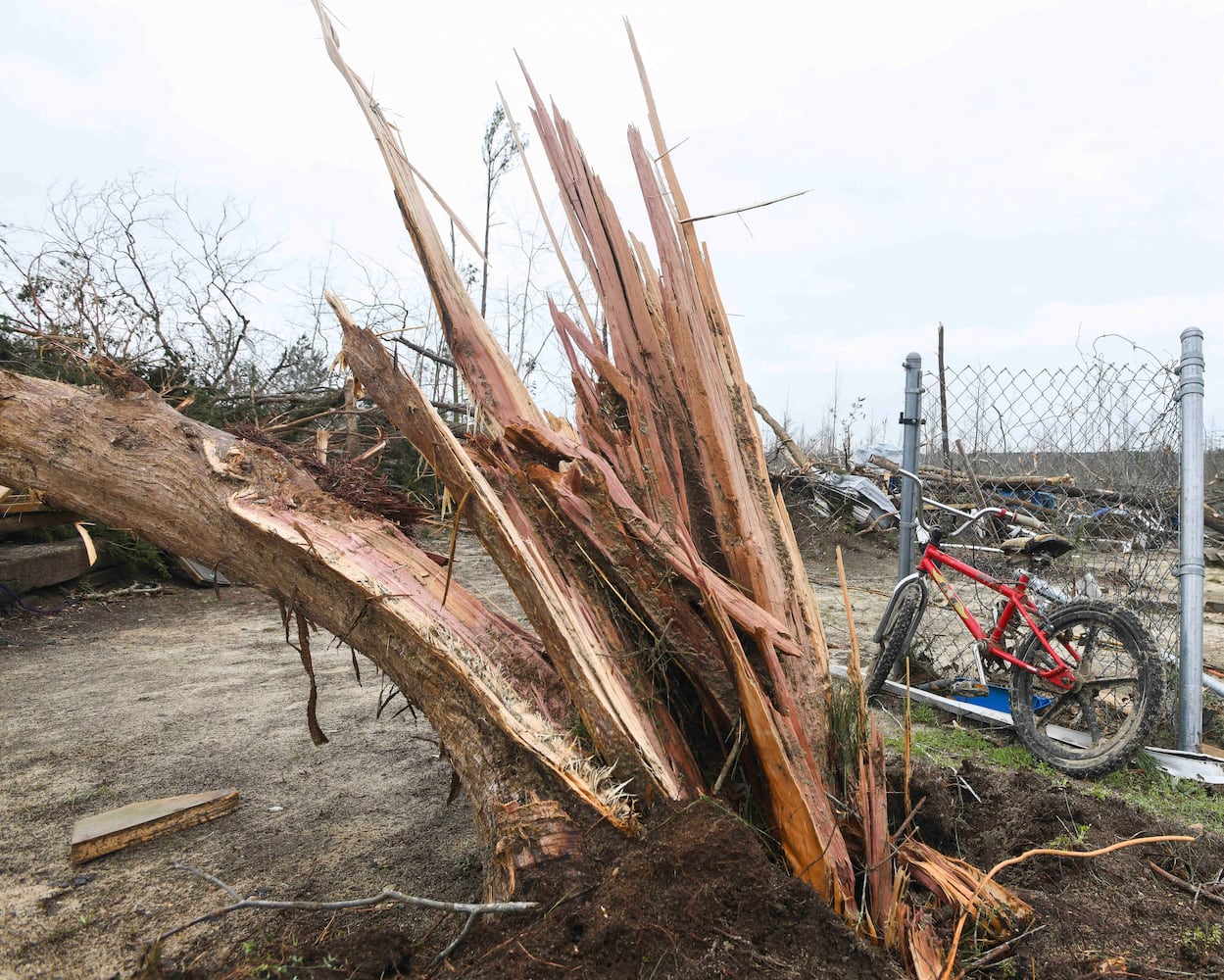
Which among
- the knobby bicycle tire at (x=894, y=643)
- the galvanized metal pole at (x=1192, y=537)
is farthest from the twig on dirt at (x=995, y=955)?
the knobby bicycle tire at (x=894, y=643)

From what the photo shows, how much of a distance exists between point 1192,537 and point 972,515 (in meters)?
0.98

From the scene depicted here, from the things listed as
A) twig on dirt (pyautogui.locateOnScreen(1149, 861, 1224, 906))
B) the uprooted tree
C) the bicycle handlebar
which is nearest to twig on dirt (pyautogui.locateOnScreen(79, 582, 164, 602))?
the uprooted tree

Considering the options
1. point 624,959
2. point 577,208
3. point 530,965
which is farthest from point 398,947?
point 577,208

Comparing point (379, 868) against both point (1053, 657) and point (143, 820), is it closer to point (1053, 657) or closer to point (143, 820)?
point (143, 820)

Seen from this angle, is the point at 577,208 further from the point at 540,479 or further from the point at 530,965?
the point at 530,965

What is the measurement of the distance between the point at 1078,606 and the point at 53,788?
15.4 feet

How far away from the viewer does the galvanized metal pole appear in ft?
11.0

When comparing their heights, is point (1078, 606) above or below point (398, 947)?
above

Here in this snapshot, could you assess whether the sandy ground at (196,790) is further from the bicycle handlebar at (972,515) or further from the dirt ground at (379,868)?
the bicycle handlebar at (972,515)

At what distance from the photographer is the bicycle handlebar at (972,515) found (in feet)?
13.4

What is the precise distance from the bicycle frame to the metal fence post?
0.35 metres

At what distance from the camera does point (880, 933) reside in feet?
5.82

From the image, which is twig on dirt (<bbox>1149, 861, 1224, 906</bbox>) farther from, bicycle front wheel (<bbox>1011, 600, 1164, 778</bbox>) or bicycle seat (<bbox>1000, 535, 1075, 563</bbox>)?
bicycle seat (<bbox>1000, 535, 1075, 563</bbox>)

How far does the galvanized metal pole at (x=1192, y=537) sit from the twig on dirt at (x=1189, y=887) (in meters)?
1.69
